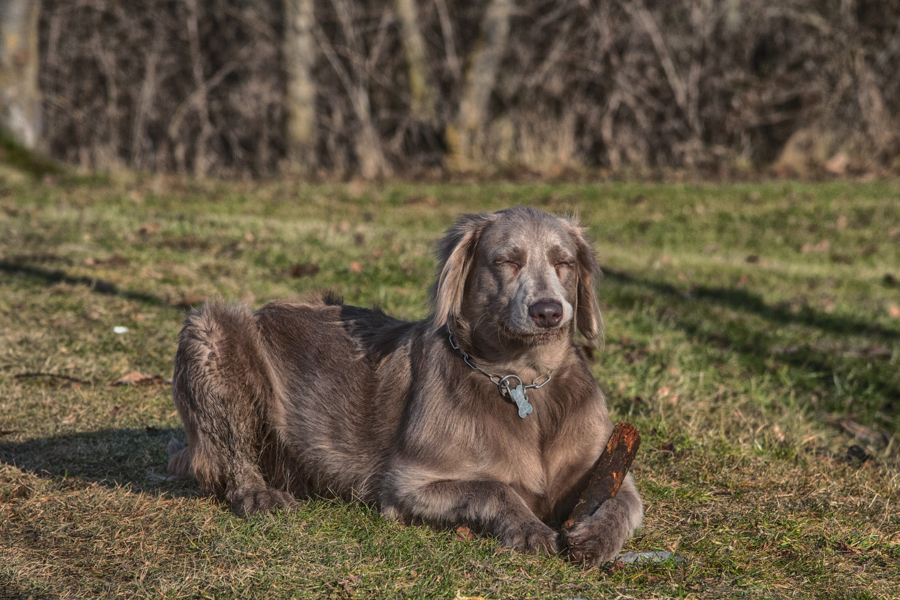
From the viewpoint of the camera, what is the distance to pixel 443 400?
416 cm

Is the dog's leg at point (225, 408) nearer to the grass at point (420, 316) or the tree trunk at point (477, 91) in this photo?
the grass at point (420, 316)

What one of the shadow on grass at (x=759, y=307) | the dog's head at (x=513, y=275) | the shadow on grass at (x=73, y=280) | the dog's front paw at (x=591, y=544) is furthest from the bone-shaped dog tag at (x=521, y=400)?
the shadow on grass at (x=759, y=307)

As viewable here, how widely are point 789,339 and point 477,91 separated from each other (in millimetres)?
9988

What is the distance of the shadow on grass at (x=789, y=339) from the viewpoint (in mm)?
7477

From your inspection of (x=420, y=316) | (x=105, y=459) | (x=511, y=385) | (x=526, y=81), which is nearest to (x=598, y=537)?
(x=511, y=385)

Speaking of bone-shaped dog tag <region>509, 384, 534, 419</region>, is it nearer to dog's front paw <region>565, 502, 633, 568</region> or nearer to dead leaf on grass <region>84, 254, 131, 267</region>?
dog's front paw <region>565, 502, 633, 568</region>

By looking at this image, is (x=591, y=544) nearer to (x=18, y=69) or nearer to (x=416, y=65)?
(x=18, y=69)

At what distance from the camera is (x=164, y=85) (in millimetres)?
19688

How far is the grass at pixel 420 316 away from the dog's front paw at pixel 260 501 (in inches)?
3.3

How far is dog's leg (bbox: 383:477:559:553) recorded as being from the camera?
3.74 m

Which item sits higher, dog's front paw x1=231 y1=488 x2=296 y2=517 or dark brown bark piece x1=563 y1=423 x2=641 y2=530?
dark brown bark piece x1=563 y1=423 x2=641 y2=530

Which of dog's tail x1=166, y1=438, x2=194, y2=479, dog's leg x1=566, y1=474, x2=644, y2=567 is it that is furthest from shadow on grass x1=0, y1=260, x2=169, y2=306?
dog's leg x1=566, y1=474, x2=644, y2=567

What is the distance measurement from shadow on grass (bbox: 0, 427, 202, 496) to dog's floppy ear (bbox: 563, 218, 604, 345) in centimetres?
209

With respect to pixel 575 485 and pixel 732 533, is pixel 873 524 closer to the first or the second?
pixel 732 533
